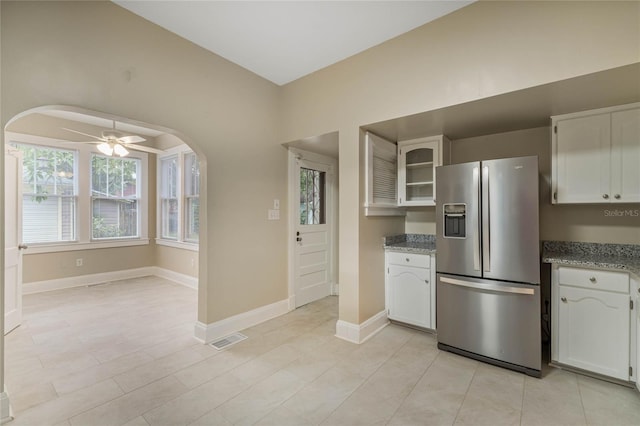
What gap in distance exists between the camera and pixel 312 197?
13.8ft

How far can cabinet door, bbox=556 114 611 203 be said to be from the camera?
2332 millimetres

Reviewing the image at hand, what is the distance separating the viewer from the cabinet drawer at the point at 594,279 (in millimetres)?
2078

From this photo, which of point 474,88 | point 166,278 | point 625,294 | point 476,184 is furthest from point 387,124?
point 166,278

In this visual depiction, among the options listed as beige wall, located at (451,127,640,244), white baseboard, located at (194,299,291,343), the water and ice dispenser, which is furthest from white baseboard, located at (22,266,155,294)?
beige wall, located at (451,127,640,244)

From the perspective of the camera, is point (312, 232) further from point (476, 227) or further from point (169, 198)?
point (169, 198)

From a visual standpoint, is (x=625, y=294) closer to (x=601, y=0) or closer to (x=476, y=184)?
(x=476, y=184)

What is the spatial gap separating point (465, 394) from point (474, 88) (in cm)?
232

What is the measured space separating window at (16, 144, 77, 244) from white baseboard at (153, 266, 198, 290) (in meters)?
1.51

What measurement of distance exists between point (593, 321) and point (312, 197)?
10.5 feet

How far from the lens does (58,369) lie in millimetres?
2324

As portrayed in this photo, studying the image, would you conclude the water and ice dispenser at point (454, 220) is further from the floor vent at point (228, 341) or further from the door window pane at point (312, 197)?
the floor vent at point (228, 341)

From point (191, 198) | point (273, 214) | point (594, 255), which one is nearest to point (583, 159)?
point (594, 255)

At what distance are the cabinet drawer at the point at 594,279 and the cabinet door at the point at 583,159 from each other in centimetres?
62

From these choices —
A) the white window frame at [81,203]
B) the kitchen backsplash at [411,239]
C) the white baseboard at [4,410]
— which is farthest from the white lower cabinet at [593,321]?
the white window frame at [81,203]
